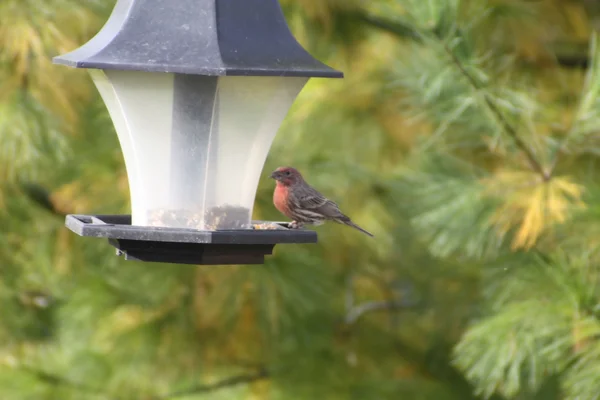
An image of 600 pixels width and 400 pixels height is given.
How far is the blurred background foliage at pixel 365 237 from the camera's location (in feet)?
10.8

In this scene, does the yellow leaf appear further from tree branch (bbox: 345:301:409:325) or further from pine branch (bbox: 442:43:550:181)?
tree branch (bbox: 345:301:409:325)

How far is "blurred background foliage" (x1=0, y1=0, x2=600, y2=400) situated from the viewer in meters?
3.29

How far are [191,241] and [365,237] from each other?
2757mm

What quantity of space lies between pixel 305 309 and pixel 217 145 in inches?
75.9

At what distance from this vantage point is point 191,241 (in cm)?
218

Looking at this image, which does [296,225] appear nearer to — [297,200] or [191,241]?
[297,200]

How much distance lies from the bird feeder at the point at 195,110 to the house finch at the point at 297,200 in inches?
16.7

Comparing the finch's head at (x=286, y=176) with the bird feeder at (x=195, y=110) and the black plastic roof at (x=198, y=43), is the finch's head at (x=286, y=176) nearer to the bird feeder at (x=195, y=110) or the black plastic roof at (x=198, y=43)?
the bird feeder at (x=195, y=110)

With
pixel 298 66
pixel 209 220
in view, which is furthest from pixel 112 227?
pixel 298 66

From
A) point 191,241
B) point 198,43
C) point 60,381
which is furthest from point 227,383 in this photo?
point 198,43

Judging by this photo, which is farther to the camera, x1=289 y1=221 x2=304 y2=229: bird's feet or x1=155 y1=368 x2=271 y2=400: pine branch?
x1=155 y1=368 x2=271 y2=400: pine branch

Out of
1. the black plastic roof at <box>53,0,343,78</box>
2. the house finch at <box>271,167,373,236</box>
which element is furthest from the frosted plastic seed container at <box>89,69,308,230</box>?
the house finch at <box>271,167,373,236</box>

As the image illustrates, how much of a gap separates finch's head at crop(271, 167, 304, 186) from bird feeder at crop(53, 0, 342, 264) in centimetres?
50

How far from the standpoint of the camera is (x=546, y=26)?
4773mm
